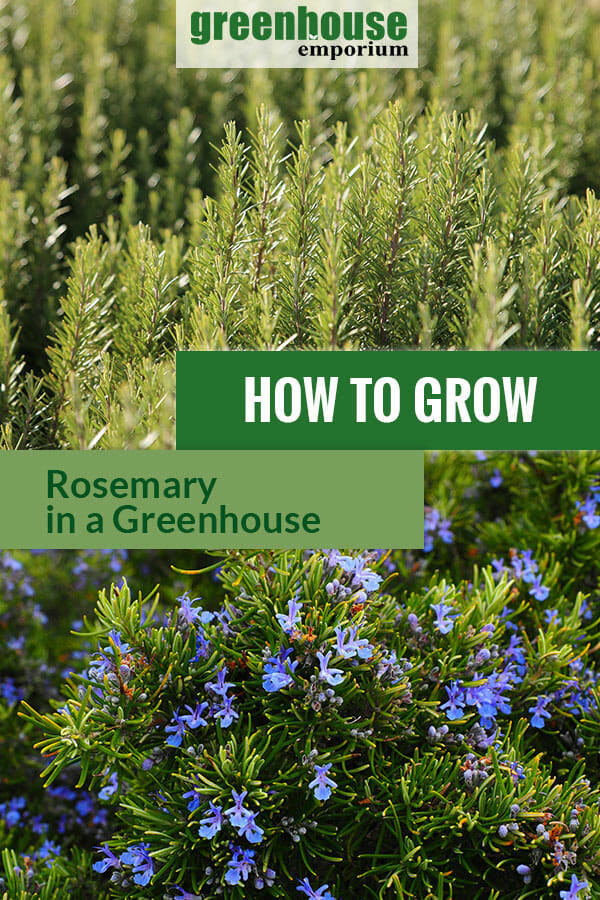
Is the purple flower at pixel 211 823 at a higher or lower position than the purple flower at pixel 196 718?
lower

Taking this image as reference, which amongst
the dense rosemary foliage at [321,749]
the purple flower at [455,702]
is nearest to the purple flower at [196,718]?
the dense rosemary foliage at [321,749]

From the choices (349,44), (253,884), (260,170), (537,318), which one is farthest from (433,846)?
(349,44)

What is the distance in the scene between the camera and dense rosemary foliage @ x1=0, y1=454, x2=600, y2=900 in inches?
56.7

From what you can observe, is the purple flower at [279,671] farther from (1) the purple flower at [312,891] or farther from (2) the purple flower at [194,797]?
(1) the purple flower at [312,891]

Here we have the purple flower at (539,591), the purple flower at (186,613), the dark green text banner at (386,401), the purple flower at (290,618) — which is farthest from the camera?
the purple flower at (539,591)

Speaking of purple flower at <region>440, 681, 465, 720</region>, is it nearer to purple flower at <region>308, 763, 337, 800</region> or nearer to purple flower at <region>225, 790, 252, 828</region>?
purple flower at <region>308, 763, 337, 800</region>

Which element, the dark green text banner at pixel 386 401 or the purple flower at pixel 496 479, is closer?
the dark green text banner at pixel 386 401

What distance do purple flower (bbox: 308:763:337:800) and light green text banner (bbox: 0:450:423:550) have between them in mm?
450

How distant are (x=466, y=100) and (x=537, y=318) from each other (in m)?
2.21

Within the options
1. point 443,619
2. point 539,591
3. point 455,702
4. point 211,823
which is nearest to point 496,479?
point 539,591

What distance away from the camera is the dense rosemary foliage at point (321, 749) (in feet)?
4.73

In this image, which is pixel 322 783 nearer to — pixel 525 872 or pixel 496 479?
pixel 525 872

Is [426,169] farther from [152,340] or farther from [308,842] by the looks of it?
[308,842]

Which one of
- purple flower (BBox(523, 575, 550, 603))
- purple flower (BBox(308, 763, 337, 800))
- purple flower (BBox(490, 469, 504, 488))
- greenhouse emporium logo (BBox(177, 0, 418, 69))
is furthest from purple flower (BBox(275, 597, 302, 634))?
greenhouse emporium logo (BBox(177, 0, 418, 69))
